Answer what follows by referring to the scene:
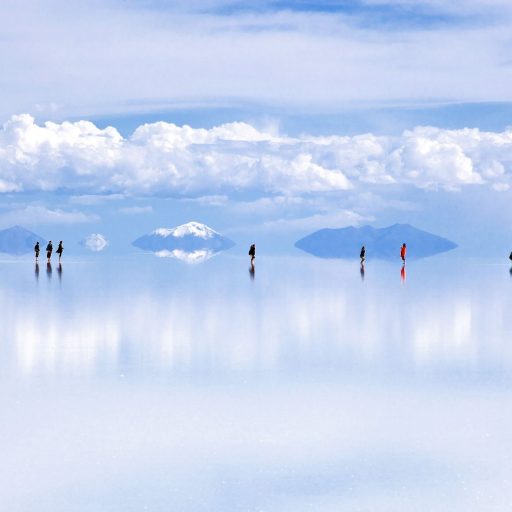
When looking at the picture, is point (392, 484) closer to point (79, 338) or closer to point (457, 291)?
point (79, 338)

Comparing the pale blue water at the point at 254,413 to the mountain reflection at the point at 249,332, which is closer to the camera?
the pale blue water at the point at 254,413

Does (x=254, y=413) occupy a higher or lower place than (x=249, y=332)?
higher

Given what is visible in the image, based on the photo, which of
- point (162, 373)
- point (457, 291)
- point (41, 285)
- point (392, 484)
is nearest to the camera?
point (392, 484)

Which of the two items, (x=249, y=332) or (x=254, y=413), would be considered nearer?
(x=254, y=413)

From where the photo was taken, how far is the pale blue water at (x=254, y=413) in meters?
10.7

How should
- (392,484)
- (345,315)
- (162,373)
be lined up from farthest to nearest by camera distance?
(345,315) < (162,373) < (392,484)

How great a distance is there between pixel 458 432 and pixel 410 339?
10.2m

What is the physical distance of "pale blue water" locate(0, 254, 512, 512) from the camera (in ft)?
35.1

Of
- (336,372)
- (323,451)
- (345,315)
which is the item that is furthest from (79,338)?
(323,451)

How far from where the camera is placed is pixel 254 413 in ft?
47.5

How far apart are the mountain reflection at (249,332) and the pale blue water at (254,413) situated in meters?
0.08

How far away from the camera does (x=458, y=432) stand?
1337 centimetres

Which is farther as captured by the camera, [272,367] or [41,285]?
[41,285]

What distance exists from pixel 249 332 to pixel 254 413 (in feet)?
34.0
